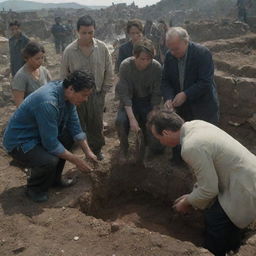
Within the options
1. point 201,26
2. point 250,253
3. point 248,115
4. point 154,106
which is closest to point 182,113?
point 154,106

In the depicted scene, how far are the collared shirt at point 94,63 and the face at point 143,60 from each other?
58cm

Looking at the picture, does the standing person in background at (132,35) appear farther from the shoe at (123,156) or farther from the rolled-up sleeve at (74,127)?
the rolled-up sleeve at (74,127)

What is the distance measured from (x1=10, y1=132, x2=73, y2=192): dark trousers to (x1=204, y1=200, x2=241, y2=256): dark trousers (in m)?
Answer: 1.78

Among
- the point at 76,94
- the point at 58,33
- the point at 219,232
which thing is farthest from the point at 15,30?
the point at 58,33

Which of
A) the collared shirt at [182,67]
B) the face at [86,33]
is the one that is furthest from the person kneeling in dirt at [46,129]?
the collared shirt at [182,67]

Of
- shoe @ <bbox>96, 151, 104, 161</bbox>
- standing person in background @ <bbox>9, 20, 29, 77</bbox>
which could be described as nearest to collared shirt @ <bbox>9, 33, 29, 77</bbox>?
standing person in background @ <bbox>9, 20, 29, 77</bbox>

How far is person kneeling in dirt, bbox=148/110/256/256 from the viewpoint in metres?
2.90

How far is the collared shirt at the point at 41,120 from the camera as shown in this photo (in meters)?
3.83

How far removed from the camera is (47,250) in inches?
135

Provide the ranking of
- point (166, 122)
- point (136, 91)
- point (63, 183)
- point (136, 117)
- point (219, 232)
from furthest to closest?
point (136, 117)
point (136, 91)
point (63, 183)
point (219, 232)
point (166, 122)

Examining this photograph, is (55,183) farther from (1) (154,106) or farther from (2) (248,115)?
(2) (248,115)

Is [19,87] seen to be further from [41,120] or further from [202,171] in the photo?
[202,171]

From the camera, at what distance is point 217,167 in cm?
302

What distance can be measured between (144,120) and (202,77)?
3.59 ft
